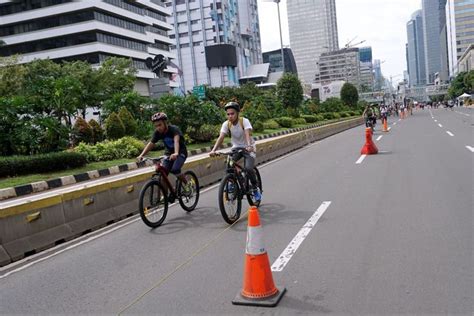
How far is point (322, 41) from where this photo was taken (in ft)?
563

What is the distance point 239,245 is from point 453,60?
189 meters

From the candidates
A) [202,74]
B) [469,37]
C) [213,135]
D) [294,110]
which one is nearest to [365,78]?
[469,37]

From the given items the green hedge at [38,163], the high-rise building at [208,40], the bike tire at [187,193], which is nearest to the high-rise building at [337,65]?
the high-rise building at [208,40]

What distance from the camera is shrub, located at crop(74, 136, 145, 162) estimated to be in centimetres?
1956

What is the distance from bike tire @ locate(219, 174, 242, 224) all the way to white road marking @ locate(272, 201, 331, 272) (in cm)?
118

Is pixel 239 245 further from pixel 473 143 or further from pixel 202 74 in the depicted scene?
pixel 202 74

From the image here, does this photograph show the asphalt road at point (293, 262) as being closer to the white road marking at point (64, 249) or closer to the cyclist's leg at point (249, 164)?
the white road marking at point (64, 249)

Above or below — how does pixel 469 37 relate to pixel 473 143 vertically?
above

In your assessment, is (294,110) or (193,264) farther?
(294,110)

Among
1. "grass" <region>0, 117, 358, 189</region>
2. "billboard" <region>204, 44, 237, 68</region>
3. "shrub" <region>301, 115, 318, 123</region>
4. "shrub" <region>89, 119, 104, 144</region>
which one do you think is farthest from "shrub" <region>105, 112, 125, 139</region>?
"billboard" <region>204, 44, 237, 68</region>

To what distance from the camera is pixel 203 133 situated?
27281 millimetres

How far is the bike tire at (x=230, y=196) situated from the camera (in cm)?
714

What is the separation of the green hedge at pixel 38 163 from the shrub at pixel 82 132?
5.33 m

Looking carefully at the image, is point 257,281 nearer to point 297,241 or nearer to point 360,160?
point 297,241
